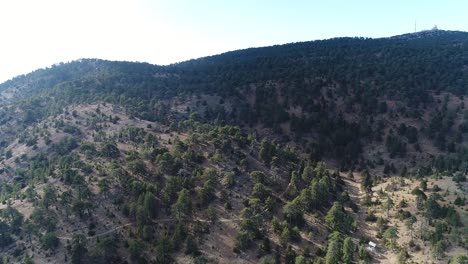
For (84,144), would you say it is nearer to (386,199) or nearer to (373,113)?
(386,199)

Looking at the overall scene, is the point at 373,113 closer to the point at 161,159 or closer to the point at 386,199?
the point at 386,199

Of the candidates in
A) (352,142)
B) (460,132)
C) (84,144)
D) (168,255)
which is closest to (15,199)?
(84,144)

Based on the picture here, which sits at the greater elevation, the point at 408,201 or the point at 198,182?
the point at 198,182

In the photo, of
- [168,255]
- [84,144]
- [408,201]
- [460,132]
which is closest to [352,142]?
[460,132]

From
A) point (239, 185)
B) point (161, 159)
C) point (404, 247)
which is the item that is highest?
point (161, 159)

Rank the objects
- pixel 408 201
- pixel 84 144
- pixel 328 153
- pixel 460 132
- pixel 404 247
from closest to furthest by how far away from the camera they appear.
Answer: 1. pixel 404 247
2. pixel 408 201
3. pixel 84 144
4. pixel 460 132
5. pixel 328 153

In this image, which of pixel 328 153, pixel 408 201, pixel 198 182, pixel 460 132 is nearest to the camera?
pixel 408 201

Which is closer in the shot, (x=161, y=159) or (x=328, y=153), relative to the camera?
(x=161, y=159)
